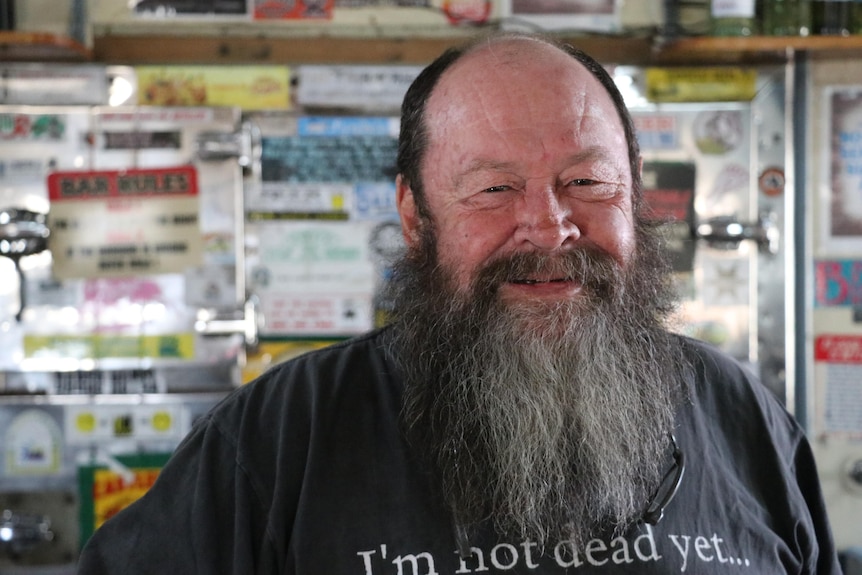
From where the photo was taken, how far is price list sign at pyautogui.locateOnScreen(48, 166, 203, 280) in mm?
2134

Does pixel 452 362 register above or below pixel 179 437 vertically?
above

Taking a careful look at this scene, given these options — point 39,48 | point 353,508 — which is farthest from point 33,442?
point 353,508

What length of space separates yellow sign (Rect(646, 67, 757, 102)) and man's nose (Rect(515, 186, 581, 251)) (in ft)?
3.62

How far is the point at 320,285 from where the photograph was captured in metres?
2.19

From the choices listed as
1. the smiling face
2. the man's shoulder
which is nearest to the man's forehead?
the smiling face

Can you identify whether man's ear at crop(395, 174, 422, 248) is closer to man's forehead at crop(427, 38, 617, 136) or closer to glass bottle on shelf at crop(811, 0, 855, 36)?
man's forehead at crop(427, 38, 617, 136)

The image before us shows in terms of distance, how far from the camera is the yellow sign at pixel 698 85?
2184 millimetres

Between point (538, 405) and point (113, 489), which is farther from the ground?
point (538, 405)

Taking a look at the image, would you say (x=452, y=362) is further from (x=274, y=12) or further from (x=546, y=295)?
(x=274, y=12)

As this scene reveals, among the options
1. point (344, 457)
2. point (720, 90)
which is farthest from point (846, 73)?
point (344, 457)

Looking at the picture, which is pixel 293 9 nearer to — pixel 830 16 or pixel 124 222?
pixel 124 222

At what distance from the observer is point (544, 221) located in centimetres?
120

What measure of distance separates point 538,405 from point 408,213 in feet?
1.28

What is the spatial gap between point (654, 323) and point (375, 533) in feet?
1.94
